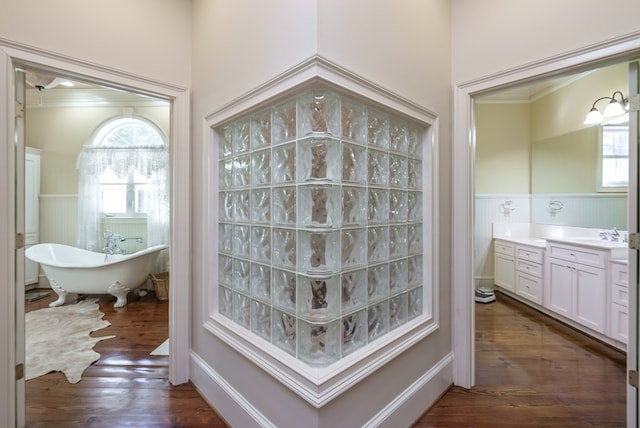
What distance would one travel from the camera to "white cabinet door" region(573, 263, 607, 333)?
268 centimetres

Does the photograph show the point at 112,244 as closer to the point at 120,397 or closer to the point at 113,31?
the point at 120,397

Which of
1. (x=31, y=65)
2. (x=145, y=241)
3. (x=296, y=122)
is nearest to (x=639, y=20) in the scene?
(x=296, y=122)

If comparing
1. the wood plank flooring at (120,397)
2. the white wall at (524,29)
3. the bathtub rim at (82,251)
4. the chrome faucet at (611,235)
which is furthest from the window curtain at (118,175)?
the chrome faucet at (611,235)

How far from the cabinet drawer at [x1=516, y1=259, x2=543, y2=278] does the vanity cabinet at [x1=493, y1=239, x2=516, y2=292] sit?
12 cm

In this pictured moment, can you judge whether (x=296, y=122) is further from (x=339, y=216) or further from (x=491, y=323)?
(x=491, y=323)

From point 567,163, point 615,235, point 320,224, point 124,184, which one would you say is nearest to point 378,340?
point 320,224

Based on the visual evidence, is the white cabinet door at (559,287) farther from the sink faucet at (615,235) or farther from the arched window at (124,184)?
the arched window at (124,184)

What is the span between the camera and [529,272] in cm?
360

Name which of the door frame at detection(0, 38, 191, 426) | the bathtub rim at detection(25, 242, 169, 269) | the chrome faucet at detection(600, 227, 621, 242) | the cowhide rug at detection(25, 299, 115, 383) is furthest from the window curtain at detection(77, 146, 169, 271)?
the chrome faucet at detection(600, 227, 621, 242)

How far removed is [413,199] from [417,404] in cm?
120

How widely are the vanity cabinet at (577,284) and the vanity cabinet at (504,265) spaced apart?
0.57 metres

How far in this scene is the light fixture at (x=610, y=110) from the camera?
2947 mm

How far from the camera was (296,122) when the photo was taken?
1.38m

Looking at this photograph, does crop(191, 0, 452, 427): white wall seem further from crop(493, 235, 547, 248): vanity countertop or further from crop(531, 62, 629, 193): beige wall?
crop(531, 62, 629, 193): beige wall
